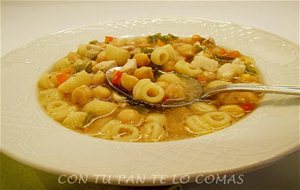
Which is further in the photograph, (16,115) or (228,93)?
(228,93)

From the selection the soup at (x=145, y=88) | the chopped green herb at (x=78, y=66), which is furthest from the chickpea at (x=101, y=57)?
the chopped green herb at (x=78, y=66)

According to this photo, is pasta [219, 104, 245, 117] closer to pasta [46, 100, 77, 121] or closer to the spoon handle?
the spoon handle

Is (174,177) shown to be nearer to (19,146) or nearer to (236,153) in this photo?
(236,153)

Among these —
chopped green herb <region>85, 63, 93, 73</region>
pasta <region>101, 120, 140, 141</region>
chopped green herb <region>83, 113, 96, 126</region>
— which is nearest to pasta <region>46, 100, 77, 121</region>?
chopped green herb <region>83, 113, 96, 126</region>

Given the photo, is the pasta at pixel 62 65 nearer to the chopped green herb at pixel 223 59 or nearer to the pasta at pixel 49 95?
the pasta at pixel 49 95

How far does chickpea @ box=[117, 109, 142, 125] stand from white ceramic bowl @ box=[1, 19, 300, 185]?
1.13 feet

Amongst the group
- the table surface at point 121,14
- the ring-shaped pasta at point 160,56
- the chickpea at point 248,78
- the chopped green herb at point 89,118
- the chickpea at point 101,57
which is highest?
the ring-shaped pasta at point 160,56

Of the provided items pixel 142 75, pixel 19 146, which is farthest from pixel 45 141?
pixel 142 75

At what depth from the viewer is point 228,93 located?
2.25 metres

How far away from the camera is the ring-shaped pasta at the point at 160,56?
2515 millimetres

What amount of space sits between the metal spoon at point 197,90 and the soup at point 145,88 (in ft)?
0.08

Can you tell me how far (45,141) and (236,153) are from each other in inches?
33.4

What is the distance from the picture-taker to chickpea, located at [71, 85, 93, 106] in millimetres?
2293

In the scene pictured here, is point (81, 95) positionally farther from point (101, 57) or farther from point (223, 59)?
point (223, 59)
